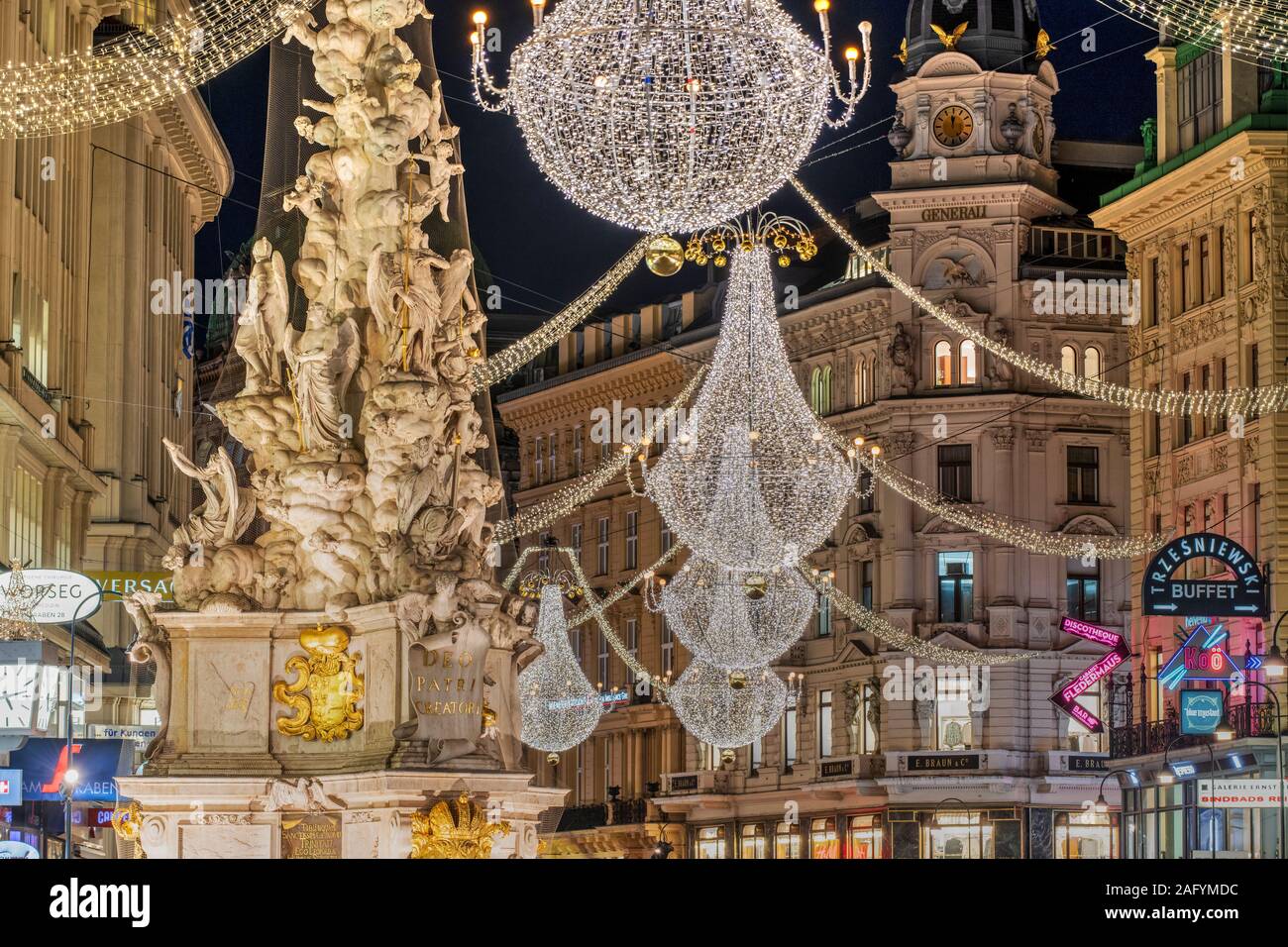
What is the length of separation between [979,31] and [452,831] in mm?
65224

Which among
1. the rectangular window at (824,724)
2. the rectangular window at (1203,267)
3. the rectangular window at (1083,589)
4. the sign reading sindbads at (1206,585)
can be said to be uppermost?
the rectangular window at (1203,267)

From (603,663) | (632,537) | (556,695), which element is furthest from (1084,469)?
(603,663)

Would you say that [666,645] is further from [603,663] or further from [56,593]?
[56,593]

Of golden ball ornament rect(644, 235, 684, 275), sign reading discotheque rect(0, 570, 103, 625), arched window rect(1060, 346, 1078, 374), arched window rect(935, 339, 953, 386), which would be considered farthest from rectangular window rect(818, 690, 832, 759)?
golden ball ornament rect(644, 235, 684, 275)

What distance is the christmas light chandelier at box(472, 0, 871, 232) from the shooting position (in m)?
23.4

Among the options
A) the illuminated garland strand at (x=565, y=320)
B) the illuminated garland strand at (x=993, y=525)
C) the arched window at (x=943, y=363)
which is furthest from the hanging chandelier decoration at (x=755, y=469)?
the illuminated garland strand at (x=565, y=320)

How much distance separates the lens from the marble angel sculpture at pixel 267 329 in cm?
2062

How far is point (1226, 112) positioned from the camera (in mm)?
62469

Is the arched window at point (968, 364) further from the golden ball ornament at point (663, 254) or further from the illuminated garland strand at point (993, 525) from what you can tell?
the golden ball ornament at point (663, 254)

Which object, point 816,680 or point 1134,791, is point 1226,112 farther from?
point 816,680

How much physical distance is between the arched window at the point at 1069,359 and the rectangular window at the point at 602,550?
2060 centimetres
